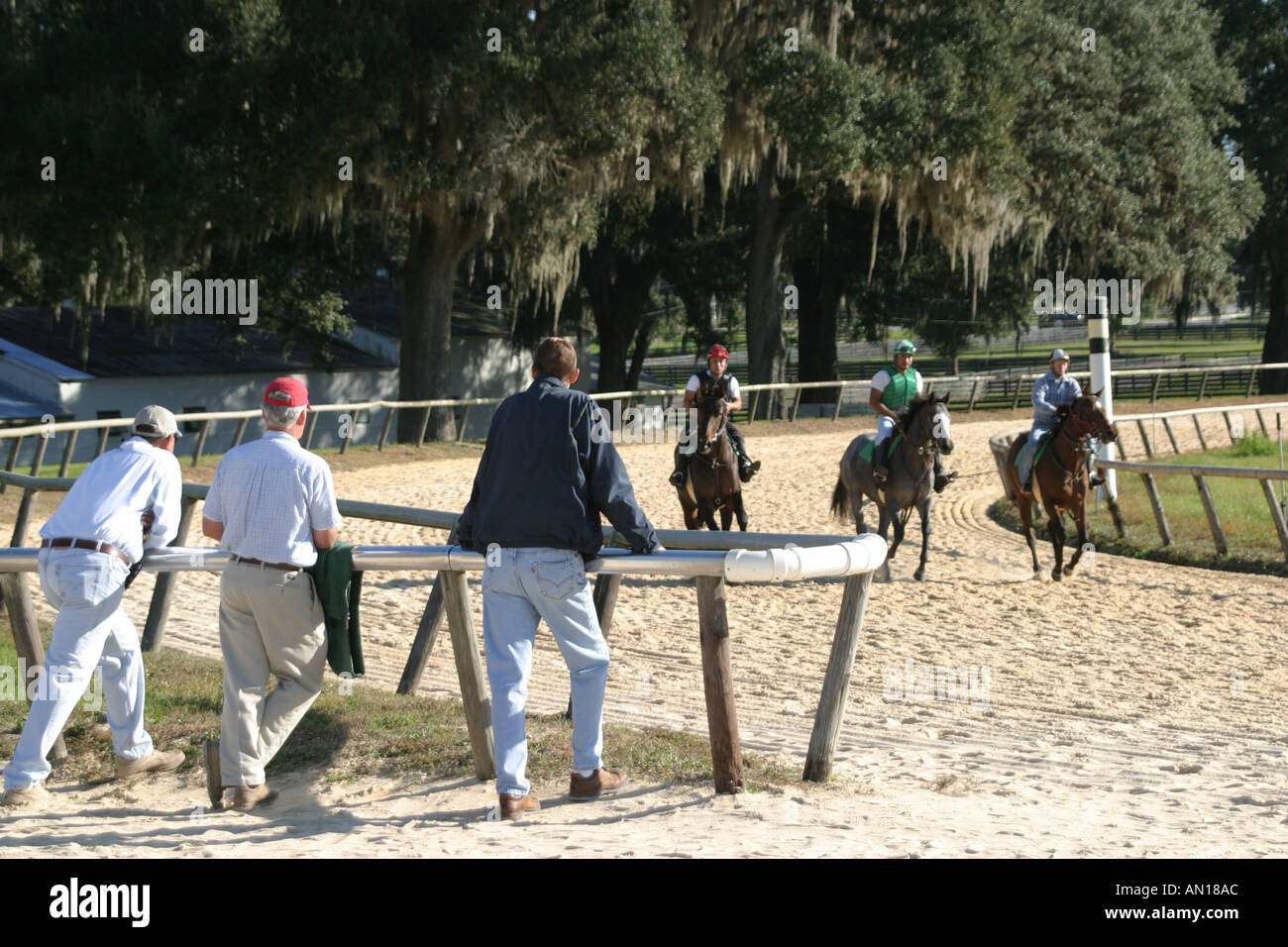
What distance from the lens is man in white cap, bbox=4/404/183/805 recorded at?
5.67 metres

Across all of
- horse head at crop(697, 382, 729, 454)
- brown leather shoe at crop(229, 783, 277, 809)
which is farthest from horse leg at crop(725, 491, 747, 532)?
brown leather shoe at crop(229, 783, 277, 809)

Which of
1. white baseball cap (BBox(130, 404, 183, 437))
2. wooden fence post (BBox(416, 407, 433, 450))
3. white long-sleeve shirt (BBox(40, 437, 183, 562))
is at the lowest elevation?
white long-sleeve shirt (BBox(40, 437, 183, 562))

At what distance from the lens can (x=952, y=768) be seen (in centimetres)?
667

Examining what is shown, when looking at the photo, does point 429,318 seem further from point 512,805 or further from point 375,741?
point 512,805

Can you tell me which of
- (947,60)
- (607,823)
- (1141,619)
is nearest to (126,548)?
(607,823)

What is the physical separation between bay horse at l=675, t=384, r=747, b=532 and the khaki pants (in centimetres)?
861

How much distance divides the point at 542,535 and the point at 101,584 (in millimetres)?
1915

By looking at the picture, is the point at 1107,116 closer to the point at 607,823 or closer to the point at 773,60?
Result: the point at 773,60

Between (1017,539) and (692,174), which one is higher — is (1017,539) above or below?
below

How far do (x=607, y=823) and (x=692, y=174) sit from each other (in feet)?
73.0

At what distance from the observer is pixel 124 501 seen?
19.0 ft

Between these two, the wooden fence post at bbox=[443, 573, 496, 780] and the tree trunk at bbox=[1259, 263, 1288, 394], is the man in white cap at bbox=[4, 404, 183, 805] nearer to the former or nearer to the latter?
the wooden fence post at bbox=[443, 573, 496, 780]

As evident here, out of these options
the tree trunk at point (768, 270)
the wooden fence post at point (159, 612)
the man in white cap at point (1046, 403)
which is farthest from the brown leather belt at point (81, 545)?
the tree trunk at point (768, 270)

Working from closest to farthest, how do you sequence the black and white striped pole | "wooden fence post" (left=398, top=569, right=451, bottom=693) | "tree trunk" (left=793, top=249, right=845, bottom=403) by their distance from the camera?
"wooden fence post" (left=398, top=569, right=451, bottom=693)
the black and white striped pole
"tree trunk" (left=793, top=249, right=845, bottom=403)
